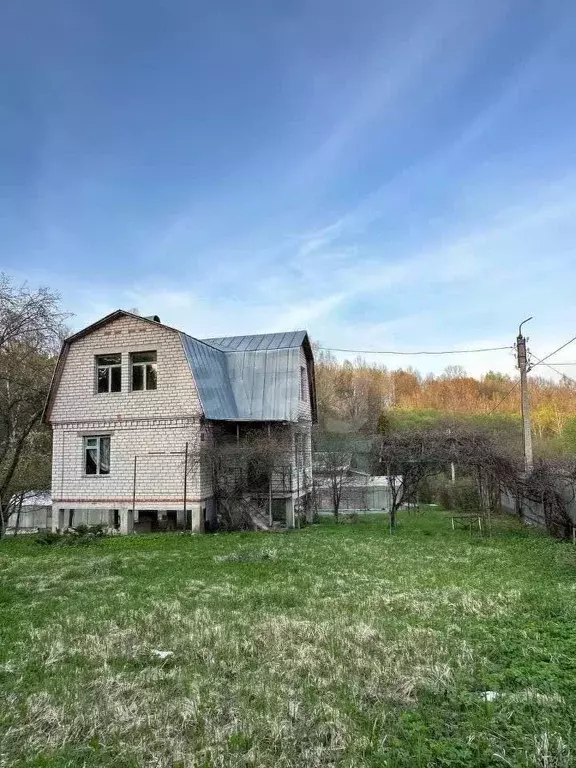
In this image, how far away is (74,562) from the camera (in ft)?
34.7

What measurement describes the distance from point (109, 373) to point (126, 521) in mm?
4570

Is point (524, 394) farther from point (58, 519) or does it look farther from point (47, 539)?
point (58, 519)

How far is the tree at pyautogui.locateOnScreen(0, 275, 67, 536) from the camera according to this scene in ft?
51.2

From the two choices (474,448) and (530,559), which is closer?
(530,559)

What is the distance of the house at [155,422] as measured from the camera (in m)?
15.5

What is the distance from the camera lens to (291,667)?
4363mm

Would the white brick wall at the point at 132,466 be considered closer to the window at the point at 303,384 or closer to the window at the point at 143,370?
Answer: the window at the point at 143,370

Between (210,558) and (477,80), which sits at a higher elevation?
(477,80)

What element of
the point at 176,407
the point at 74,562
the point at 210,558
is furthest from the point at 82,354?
the point at 210,558

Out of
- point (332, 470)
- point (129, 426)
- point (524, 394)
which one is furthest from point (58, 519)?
point (524, 394)

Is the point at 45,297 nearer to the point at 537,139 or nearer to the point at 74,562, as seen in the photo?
the point at 74,562

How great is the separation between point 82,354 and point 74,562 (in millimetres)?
7857

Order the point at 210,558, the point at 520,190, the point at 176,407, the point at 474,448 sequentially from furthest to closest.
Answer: the point at 176,407 < the point at 474,448 < the point at 520,190 < the point at 210,558

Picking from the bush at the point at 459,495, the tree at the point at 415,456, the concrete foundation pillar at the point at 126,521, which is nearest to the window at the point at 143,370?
the concrete foundation pillar at the point at 126,521
